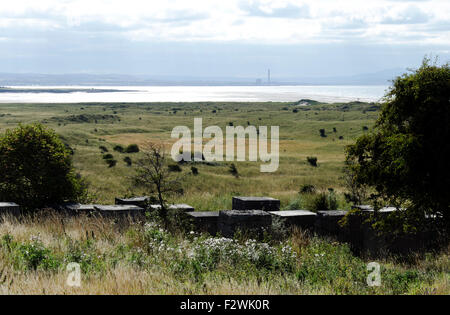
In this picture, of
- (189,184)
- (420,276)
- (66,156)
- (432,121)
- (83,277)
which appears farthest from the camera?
(189,184)

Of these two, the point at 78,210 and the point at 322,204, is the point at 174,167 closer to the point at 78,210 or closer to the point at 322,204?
the point at 322,204

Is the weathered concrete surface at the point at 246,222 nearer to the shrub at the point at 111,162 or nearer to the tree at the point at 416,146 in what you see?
the tree at the point at 416,146

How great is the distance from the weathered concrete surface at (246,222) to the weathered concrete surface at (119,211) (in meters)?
2.54

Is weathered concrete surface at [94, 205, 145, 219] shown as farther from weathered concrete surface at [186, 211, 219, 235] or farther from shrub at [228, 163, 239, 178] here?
shrub at [228, 163, 239, 178]

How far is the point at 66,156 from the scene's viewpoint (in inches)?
691

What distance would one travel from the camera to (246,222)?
527 inches

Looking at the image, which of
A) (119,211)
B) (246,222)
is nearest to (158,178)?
(119,211)

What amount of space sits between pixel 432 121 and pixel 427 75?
117 centimetres

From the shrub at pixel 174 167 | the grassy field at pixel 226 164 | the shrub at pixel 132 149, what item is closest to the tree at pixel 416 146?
the grassy field at pixel 226 164
